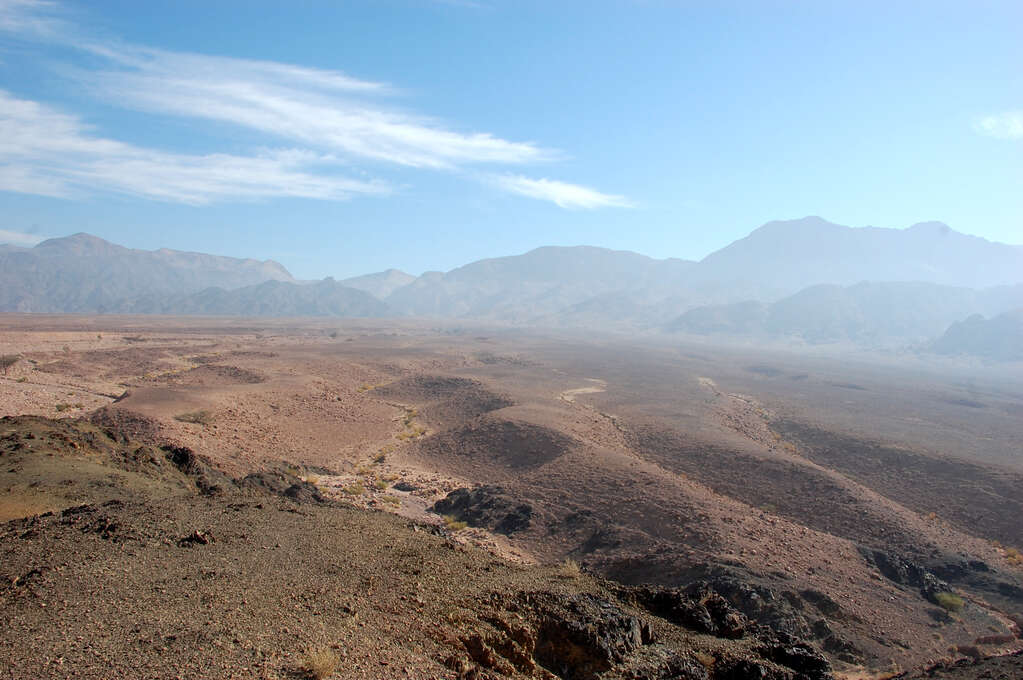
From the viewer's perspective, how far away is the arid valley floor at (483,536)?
318 inches

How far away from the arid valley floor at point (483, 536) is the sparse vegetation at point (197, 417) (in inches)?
10.1

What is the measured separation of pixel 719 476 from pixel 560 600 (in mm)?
18459

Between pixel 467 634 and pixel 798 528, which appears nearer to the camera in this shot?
pixel 467 634

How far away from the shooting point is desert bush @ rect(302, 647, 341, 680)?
676 centimetres

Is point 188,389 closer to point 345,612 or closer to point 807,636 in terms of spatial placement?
point 345,612

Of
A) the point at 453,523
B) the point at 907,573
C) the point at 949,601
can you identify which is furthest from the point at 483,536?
the point at 949,601

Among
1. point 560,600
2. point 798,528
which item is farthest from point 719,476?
point 560,600

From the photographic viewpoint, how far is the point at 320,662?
270 inches

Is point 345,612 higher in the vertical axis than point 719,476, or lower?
higher

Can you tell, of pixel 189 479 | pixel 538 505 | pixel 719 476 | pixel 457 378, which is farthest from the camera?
pixel 457 378

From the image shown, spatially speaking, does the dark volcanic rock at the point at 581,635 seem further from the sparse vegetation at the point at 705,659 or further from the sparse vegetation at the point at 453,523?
the sparse vegetation at the point at 453,523

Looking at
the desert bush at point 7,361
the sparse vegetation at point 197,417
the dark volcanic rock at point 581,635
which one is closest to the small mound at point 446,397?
the sparse vegetation at point 197,417

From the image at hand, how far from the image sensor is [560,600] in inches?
398

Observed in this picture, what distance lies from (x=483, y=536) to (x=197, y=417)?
56.5ft
